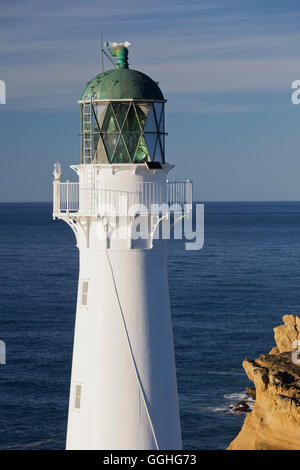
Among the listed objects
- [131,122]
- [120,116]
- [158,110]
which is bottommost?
[131,122]

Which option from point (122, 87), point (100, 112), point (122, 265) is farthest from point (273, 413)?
point (122, 87)

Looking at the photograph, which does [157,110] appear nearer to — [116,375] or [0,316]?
[116,375]

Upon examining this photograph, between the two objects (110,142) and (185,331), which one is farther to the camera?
(185,331)

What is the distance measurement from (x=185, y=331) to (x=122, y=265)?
62.4 m

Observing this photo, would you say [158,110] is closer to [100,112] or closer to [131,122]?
[131,122]

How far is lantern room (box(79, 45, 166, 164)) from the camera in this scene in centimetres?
1870

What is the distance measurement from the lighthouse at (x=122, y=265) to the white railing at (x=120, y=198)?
0.07ft

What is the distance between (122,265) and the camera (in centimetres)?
1898

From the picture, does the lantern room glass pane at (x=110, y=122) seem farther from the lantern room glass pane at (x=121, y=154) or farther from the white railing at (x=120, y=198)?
the white railing at (x=120, y=198)

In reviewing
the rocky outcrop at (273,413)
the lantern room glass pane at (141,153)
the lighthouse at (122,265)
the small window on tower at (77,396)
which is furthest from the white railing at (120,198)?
the rocky outcrop at (273,413)

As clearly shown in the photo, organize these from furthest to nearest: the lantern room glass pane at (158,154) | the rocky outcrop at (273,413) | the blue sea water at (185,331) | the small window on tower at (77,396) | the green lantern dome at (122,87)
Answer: the blue sea water at (185,331) < the rocky outcrop at (273,413) < the small window on tower at (77,396) < the lantern room glass pane at (158,154) < the green lantern dome at (122,87)

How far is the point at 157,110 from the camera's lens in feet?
62.7

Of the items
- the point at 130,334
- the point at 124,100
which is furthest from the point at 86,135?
the point at 130,334

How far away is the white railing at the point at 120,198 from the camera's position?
18.9m
